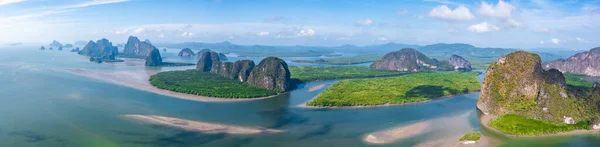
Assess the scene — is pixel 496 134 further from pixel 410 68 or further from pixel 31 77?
pixel 31 77

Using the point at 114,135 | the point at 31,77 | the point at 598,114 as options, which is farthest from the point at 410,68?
the point at 31,77

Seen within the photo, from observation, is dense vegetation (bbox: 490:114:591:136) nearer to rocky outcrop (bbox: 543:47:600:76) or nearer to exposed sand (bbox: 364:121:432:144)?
exposed sand (bbox: 364:121:432:144)

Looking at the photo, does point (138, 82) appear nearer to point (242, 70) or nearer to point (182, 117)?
point (242, 70)

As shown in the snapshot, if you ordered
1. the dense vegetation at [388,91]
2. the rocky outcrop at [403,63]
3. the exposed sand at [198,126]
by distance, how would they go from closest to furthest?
the exposed sand at [198,126] < the dense vegetation at [388,91] < the rocky outcrop at [403,63]

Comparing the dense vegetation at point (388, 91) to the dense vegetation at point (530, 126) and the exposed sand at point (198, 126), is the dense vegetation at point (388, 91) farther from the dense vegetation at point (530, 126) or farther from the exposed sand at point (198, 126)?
the dense vegetation at point (530, 126)

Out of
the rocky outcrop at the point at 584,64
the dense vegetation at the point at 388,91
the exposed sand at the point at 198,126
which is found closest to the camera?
the exposed sand at the point at 198,126

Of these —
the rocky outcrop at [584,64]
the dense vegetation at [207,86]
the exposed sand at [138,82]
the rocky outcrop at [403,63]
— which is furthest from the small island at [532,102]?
the rocky outcrop at [584,64]
